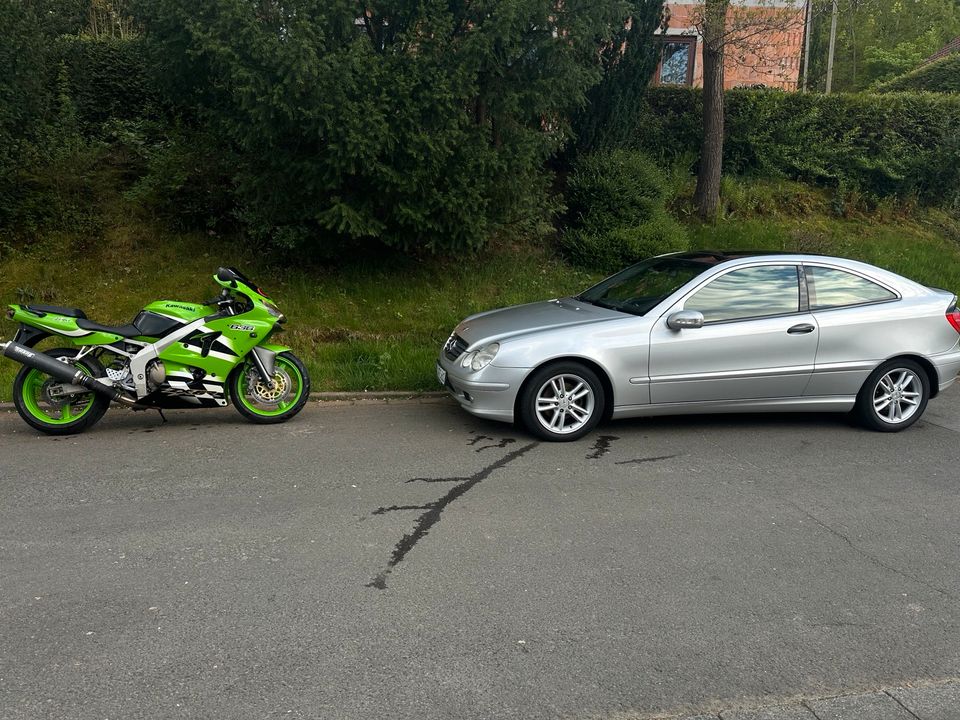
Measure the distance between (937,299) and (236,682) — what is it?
697 cm

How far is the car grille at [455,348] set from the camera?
7340 mm

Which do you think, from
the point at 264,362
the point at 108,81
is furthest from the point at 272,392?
the point at 108,81

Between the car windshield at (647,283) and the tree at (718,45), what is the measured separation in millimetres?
6451

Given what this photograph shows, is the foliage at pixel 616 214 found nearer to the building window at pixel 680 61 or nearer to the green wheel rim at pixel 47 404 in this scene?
the green wheel rim at pixel 47 404

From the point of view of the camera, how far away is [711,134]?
45.8 ft

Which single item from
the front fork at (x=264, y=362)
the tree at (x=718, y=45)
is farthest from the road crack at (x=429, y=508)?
the tree at (x=718, y=45)

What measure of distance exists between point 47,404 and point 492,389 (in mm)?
3621

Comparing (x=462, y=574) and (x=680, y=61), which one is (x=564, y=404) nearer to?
(x=462, y=574)

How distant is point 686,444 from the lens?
273 inches

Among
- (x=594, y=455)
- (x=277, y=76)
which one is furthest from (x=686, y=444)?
(x=277, y=76)

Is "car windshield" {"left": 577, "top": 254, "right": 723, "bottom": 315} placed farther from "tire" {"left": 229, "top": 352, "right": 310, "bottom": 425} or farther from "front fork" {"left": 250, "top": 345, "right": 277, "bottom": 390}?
"front fork" {"left": 250, "top": 345, "right": 277, "bottom": 390}

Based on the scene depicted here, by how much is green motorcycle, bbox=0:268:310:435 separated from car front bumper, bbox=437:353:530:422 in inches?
59.4

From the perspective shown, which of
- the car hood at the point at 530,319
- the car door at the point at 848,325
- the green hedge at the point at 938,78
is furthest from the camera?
the green hedge at the point at 938,78

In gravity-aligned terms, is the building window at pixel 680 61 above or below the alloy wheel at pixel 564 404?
above
